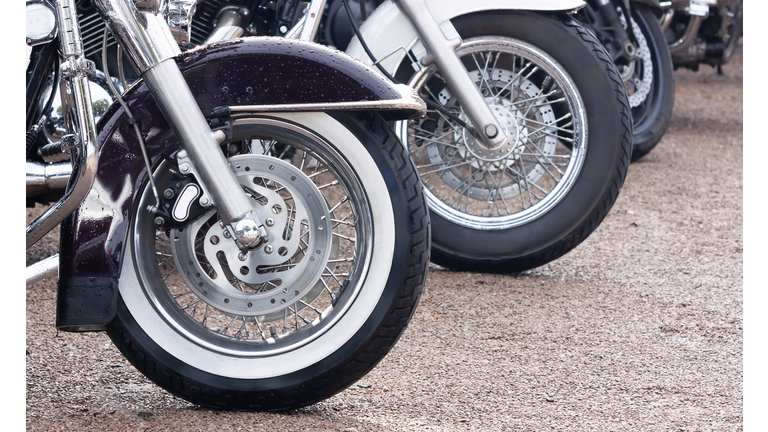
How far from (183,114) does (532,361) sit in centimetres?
137

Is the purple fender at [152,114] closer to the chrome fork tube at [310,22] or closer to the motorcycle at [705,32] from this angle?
the chrome fork tube at [310,22]

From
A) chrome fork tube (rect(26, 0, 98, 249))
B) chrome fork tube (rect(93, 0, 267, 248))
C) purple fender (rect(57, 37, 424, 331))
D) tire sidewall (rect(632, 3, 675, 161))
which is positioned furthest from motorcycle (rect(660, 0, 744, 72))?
chrome fork tube (rect(26, 0, 98, 249))

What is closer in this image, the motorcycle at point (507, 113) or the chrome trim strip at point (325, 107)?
the chrome trim strip at point (325, 107)

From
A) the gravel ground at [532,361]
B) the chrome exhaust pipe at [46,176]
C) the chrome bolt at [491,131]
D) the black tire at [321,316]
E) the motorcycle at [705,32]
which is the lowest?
the motorcycle at [705,32]

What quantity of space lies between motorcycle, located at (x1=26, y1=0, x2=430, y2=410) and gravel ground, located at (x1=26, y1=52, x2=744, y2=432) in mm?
182

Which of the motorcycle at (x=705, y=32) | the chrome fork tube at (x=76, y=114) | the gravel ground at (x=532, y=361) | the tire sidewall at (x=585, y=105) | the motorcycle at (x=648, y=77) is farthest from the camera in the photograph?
the motorcycle at (x=705, y=32)

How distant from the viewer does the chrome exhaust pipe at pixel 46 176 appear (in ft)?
9.70

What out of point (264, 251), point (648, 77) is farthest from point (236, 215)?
point (648, 77)

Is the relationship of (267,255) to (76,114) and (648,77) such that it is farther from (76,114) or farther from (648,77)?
(648,77)

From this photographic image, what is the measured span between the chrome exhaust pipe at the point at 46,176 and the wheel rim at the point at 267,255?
0.98 metres

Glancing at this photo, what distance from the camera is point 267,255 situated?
213 centimetres

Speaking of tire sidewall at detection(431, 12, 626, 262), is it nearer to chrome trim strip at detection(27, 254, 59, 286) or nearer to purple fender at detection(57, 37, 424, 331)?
purple fender at detection(57, 37, 424, 331)

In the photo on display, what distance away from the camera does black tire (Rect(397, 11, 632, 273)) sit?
337 cm

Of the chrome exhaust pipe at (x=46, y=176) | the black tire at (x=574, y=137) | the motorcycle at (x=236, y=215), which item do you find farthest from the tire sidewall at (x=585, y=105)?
the chrome exhaust pipe at (x=46, y=176)
